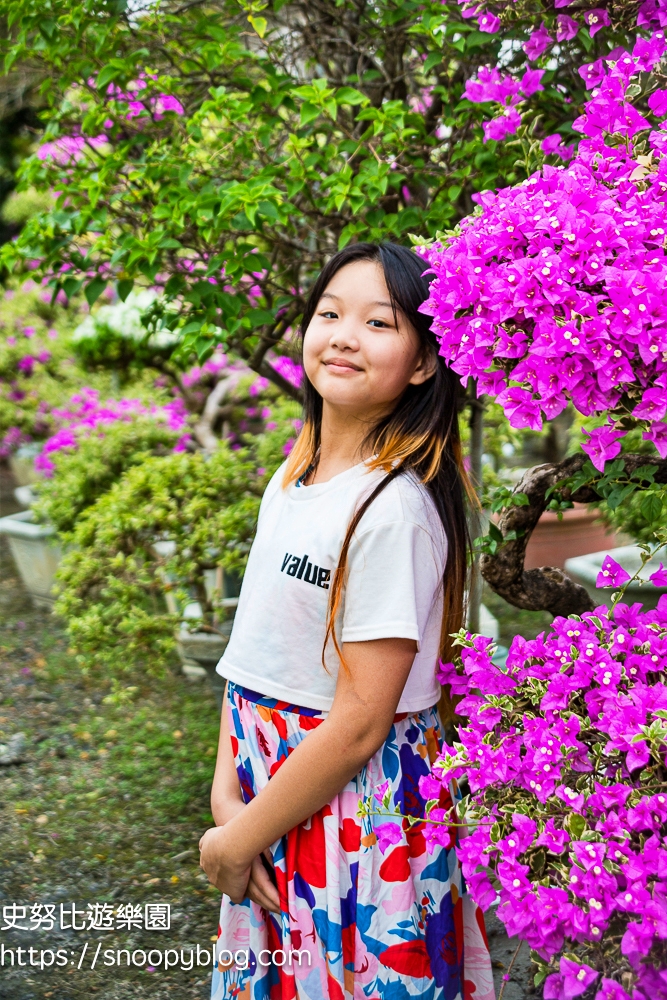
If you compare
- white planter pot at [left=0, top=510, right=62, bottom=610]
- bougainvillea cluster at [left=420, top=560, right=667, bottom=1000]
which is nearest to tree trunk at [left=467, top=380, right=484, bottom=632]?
bougainvillea cluster at [left=420, top=560, right=667, bottom=1000]

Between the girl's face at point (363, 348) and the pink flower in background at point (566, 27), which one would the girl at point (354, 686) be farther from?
the pink flower in background at point (566, 27)

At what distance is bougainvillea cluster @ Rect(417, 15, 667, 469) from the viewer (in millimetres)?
1021

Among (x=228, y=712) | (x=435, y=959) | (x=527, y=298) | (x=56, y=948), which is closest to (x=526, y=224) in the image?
(x=527, y=298)

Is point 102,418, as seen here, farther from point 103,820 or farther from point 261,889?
point 261,889

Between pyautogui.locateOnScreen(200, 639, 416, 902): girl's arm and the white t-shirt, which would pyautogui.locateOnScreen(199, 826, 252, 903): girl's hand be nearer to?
pyautogui.locateOnScreen(200, 639, 416, 902): girl's arm

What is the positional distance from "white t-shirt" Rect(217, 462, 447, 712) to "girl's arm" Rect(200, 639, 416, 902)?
38 millimetres

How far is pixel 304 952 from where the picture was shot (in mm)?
1340

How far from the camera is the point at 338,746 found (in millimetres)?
1260

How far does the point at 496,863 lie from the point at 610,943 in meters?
0.16

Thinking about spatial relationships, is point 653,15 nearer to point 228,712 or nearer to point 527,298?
point 527,298

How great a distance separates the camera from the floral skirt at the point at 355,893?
1305mm

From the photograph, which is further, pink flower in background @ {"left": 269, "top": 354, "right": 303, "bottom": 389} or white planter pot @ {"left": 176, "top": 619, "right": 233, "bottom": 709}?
pink flower in background @ {"left": 269, "top": 354, "right": 303, "bottom": 389}

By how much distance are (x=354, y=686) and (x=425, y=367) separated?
1.68ft

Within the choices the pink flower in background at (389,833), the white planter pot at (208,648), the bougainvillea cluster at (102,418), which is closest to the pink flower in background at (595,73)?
the pink flower in background at (389,833)
